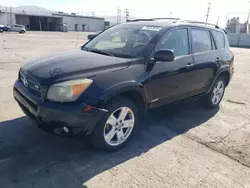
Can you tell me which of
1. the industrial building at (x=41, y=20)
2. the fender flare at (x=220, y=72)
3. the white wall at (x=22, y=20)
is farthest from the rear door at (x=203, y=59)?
the white wall at (x=22, y=20)

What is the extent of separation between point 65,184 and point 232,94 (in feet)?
18.1

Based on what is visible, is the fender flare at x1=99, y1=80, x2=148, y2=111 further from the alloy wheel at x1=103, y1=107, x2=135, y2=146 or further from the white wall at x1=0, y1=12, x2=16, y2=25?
the white wall at x1=0, y1=12, x2=16, y2=25

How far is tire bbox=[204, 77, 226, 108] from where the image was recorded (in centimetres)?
522

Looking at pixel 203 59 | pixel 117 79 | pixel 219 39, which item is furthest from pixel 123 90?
pixel 219 39

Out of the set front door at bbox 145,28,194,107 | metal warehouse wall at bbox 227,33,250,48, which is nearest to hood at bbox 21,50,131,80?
front door at bbox 145,28,194,107

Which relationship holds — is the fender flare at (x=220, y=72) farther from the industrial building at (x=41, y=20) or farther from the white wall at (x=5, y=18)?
the white wall at (x=5, y=18)

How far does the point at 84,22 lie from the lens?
76312mm

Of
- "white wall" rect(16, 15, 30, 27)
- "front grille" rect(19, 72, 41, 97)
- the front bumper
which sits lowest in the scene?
the front bumper

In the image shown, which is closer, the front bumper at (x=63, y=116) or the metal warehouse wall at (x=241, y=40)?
the front bumper at (x=63, y=116)

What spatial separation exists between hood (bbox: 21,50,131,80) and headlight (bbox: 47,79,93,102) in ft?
0.52

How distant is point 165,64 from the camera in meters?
3.79

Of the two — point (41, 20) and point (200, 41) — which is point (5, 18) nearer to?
point (41, 20)

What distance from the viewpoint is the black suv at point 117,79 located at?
2932 mm

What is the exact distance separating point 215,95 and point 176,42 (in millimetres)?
1932
